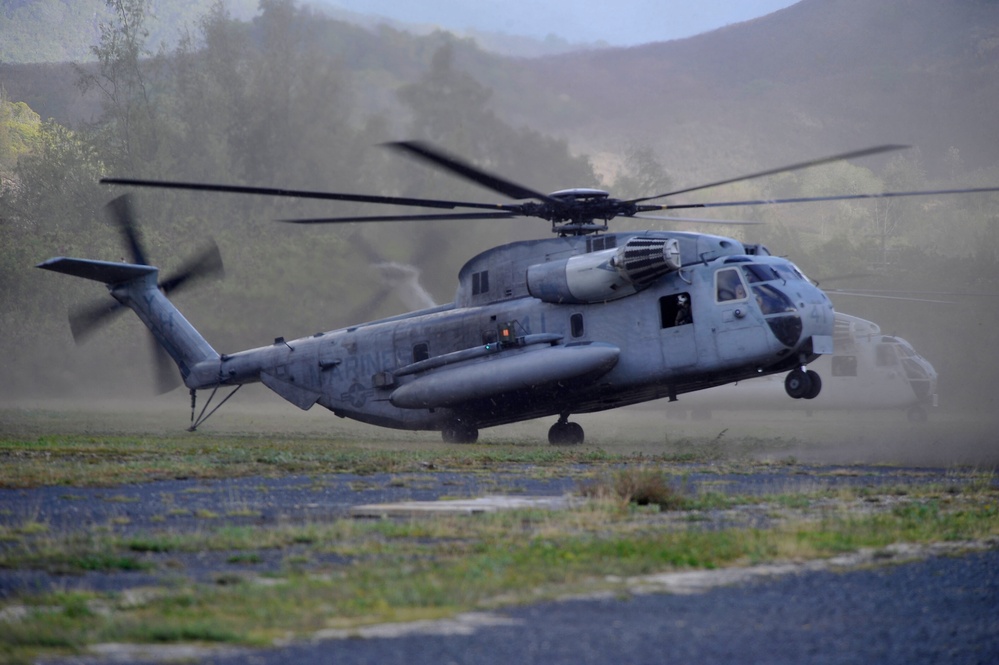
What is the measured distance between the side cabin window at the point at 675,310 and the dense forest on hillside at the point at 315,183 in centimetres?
2456

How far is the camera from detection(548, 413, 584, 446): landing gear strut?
2442cm

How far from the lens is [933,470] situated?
18.3 m

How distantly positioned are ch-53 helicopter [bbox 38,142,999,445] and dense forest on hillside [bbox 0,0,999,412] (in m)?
20.6

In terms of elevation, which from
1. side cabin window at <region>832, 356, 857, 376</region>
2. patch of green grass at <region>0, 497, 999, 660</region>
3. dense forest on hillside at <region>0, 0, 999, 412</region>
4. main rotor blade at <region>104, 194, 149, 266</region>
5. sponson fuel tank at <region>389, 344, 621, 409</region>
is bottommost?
patch of green grass at <region>0, 497, 999, 660</region>

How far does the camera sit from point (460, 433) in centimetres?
2484

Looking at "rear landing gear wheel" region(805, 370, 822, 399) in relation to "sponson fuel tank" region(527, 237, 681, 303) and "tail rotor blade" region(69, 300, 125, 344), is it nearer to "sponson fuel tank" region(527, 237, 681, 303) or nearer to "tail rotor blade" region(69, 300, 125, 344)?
"sponson fuel tank" region(527, 237, 681, 303)

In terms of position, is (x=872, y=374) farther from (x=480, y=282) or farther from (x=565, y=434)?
(x=480, y=282)

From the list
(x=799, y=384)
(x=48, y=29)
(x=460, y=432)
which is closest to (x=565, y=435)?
(x=460, y=432)

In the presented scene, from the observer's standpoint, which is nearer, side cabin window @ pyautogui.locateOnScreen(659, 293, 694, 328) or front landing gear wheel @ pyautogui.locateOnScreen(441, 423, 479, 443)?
side cabin window @ pyautogui.locateOnScreen(659, 293, 694, 328)

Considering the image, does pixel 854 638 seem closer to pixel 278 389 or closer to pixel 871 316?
pixel 278 389

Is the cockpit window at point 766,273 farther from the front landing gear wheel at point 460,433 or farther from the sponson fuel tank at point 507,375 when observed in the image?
the front landing gear wheel at point 460,433

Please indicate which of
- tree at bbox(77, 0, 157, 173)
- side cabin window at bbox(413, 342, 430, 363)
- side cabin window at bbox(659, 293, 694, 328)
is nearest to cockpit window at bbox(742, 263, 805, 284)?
side cabin window at bbox(659, 293, 694, 328)

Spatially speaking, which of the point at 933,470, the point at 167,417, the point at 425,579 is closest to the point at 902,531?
the point at 425,579

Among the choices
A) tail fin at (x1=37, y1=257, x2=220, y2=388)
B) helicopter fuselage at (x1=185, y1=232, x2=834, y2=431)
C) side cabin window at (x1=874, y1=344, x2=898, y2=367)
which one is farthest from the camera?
side cabin window at (x1=874, y1=344, x2=898, y2=367)
